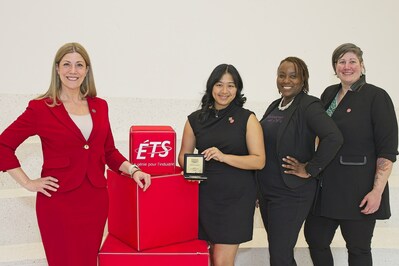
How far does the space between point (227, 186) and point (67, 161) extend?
717 mm

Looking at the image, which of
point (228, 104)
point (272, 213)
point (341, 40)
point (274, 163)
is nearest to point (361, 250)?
point (272, 213)

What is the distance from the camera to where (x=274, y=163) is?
6.64 feet

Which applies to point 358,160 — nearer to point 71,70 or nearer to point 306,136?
point 306,136

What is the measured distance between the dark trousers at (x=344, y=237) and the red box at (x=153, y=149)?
78cm

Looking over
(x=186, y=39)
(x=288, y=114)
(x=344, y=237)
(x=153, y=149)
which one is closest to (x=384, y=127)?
(x=288, y=114)

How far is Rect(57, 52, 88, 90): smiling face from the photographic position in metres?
1.70

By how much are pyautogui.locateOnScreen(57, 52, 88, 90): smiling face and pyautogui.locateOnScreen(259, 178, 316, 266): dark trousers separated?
97 centimetres

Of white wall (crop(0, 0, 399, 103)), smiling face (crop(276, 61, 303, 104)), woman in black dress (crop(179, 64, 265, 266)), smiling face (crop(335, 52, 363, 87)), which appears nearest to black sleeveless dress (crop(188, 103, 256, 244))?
woman in black dress (crop(179, 64, 265, 266))

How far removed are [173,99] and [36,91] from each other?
110cm

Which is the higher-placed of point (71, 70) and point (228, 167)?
point (71, 70)

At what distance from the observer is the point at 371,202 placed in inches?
77.0

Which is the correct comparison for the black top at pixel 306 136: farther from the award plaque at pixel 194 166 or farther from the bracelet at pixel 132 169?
the bracelet at pixel 132 169

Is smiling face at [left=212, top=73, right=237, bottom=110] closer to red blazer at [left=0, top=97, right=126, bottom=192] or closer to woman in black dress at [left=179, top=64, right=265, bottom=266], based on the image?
woman in black dress at [left=179, top=64, right=265, bottom=266]

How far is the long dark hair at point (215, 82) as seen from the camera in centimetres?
201
